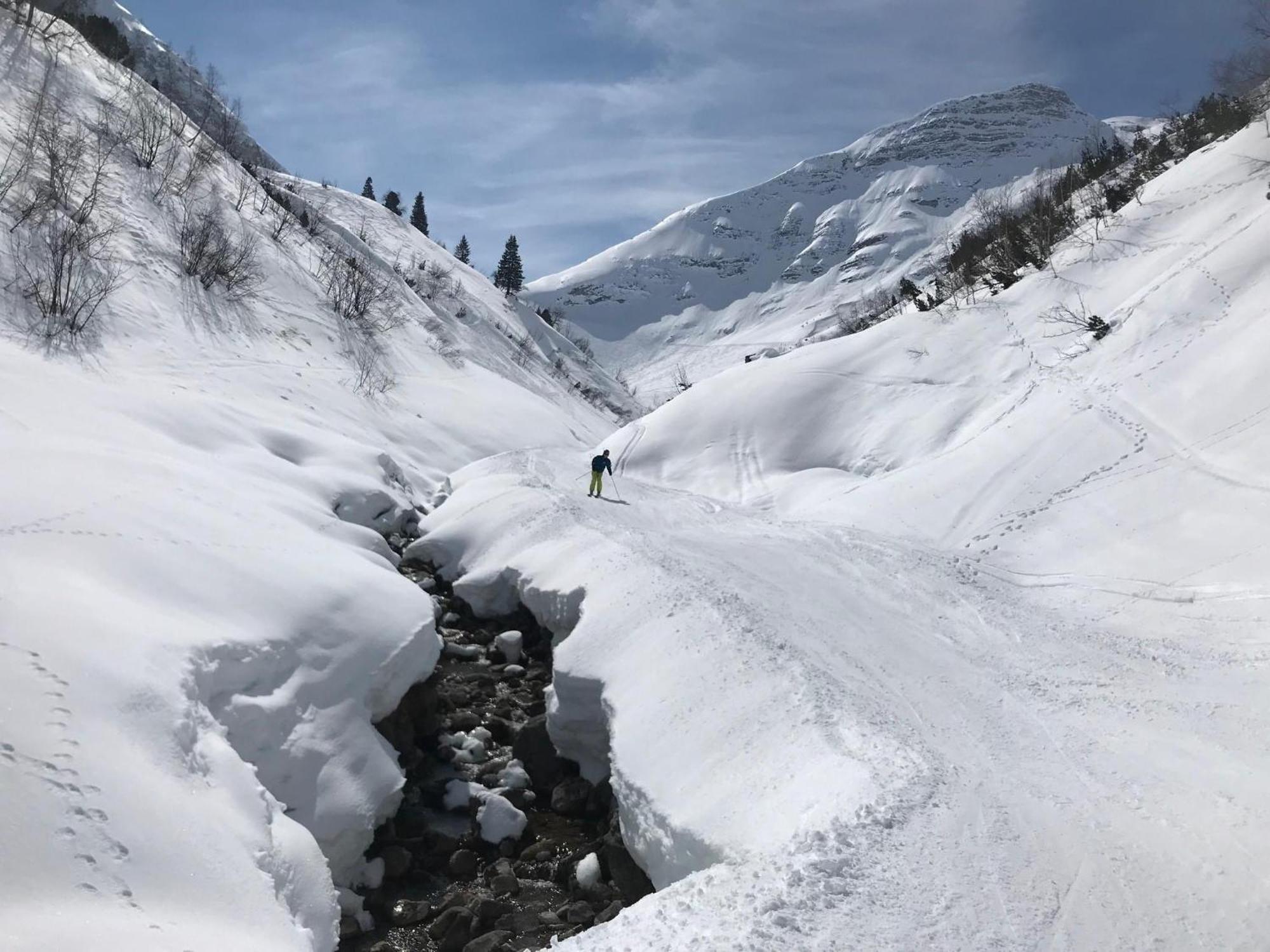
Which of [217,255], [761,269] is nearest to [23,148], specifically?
[217,255]

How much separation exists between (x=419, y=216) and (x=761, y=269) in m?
110

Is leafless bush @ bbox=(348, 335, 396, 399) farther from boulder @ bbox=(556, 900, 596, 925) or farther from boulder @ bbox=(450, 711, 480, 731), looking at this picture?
boulder @ bbox=(556, 900, 596, 925)

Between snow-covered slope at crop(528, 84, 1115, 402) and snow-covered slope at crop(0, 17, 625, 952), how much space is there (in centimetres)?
6384

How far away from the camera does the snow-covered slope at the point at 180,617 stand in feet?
13.8

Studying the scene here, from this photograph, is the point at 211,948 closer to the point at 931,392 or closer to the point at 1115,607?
the point at 1115,607

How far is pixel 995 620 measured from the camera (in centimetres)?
948

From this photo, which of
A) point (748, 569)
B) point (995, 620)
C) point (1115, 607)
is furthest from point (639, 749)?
point (1115, 607)

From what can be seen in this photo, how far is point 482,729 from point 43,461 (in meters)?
5.37

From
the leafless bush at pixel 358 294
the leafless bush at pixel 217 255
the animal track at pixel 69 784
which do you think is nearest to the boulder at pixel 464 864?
the animal track at pixel 69 784

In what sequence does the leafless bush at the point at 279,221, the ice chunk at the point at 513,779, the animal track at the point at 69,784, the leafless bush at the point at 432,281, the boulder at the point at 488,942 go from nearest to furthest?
the animal track at the point at 69,784
the boulder at the point at 488,942
the ice chunk at the point at 513,779
the leafless bush at the point at 279,221
the leafless bush at the point at 432,281

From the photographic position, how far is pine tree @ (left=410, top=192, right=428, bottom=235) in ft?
243

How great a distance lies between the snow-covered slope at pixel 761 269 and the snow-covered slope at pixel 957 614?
6212 centimetres

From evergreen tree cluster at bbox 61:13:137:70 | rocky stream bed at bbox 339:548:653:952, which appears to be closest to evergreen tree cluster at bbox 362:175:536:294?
evergreen tree cluster at bbox 61:13:137:70

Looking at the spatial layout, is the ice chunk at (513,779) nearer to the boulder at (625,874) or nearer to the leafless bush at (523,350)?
the boulder at (625,874)
